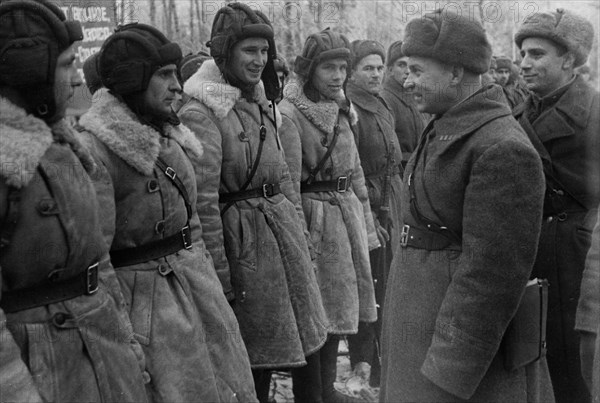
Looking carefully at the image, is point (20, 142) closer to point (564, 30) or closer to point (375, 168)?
point (564, 30)

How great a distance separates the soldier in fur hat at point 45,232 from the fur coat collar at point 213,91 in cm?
145

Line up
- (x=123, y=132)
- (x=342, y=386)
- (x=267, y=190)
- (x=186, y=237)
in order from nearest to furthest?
Result: (x=123, y=132) → (x=186, y=237) → (x=267, y=190) → (x=342, y=386)

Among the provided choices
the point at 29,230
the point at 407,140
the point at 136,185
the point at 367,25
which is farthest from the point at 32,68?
the point at 367,25

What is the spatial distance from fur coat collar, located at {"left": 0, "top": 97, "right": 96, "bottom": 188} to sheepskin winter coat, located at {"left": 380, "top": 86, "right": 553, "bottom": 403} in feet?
4.65

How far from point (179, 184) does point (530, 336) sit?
162cm

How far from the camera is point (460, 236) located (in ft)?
9.55

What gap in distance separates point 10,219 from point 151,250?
3.28 feet

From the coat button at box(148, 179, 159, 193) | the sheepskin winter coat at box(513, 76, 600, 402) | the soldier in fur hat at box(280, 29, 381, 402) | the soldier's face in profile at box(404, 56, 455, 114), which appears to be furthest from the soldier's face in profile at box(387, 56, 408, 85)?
the coat button at box(148, 179, 159, 193)

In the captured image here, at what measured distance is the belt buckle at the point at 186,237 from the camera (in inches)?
139

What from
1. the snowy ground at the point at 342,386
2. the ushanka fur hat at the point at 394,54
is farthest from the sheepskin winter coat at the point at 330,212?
the ushanka fur hat at the point at 394,54

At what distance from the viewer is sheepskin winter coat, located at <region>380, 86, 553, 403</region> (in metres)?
2.72

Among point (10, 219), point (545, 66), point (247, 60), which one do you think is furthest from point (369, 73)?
point (10, 219)

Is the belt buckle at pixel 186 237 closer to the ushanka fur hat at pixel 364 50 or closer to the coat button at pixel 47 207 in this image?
the coat button at pixel 47 207

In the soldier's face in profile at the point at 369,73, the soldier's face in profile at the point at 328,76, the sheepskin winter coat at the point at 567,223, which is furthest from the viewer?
the soldier's face in profile at the point at 369,73
